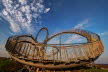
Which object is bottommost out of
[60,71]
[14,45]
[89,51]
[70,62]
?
[60,71]

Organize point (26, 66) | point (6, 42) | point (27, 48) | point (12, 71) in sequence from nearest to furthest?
point (12, 71) → point (26, 66) → point (27, 48) → point (6, 42)

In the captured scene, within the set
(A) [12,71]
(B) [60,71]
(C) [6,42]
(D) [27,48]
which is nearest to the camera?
(A) [12,71]

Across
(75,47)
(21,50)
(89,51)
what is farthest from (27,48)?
(89,51)

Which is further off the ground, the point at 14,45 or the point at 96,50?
the point at 14,45

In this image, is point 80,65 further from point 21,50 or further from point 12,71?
point 21,50

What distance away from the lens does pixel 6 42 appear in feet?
104

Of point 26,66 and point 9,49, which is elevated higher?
point 9,49

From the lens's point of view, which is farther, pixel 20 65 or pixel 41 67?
pixel 20 65

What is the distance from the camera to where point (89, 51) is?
24203 mm

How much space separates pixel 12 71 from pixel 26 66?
4368mm

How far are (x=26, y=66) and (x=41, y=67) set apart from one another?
4.08 metres

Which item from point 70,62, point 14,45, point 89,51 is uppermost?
point 14,45

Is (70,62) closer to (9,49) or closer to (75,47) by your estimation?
(75,47)

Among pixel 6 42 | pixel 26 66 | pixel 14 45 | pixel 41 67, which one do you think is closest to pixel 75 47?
pixel 41 67
